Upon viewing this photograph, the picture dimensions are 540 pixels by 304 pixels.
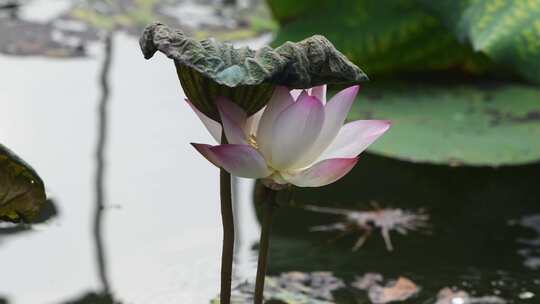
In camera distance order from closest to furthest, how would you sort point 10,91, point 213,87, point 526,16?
point 213,87 → point 526,16 → point 10,91

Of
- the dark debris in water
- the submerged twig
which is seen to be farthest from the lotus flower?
the submerged twig

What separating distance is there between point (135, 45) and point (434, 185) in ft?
3.39

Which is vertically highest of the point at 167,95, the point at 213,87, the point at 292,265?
the point at 213,87

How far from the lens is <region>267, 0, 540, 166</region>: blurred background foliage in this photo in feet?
6.00

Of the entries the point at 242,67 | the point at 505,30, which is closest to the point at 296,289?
the point at 242,67

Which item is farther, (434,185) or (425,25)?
(425,25)

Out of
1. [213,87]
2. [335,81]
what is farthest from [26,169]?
[335,81]

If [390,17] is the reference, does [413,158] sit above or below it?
below

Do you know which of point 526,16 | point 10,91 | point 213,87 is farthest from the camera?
point 10,91

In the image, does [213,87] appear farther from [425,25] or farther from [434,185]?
[425,25]

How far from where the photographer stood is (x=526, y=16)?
1825 mm

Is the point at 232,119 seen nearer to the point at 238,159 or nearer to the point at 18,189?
the point at 238,159

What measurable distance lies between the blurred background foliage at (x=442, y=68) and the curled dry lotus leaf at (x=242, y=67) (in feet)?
3.20

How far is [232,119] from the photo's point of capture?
87cm
